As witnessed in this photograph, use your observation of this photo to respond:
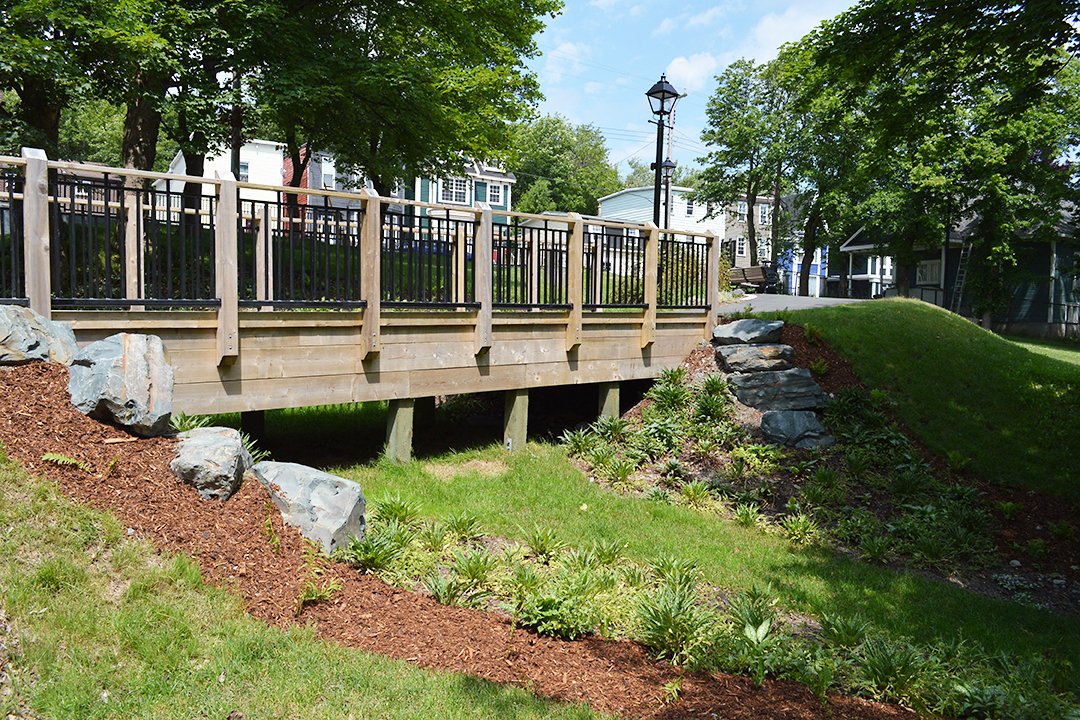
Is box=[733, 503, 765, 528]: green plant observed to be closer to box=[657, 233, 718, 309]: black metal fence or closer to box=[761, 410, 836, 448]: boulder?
box=[761, 410, 836, 448]: boulder

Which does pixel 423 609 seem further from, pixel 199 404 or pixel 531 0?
pixel 531 0

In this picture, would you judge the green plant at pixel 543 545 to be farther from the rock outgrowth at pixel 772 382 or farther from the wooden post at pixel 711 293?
the wooden post at pixel 711 293

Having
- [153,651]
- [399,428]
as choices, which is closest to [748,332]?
[399,428]

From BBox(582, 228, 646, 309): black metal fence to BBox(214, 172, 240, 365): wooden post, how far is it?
5155mm

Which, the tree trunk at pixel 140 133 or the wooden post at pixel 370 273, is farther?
the tree trunk at pixel 140 133

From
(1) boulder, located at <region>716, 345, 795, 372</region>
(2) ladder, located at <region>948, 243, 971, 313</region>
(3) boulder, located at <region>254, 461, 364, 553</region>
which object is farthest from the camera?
(2) ladder, located at <region>948, 243, 971, 313</region>

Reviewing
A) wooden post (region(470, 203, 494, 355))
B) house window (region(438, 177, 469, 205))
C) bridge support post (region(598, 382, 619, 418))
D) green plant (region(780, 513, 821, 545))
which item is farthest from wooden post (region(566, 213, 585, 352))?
house window (region(438, 177, 469, 205))

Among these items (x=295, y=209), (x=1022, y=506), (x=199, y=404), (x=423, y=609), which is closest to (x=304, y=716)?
(x=423, y=609)

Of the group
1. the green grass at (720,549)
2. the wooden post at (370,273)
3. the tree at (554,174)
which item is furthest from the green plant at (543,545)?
the tree at (554,174)

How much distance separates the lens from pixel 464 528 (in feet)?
24.3

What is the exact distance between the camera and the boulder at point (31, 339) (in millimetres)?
5852

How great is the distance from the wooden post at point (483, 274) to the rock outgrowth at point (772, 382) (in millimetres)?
4326

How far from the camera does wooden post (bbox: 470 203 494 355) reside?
→ 998 centimetres

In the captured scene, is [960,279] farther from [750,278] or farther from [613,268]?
[613,268]
